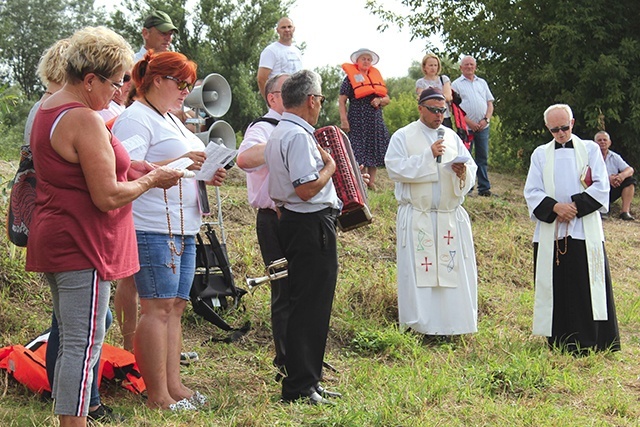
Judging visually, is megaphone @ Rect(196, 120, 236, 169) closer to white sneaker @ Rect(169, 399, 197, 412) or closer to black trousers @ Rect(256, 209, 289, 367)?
black trousers @ Rect(256, 209, 289, 367)

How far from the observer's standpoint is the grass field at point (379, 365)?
17.0 ft

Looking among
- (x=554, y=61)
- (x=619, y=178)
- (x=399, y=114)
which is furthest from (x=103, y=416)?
(x=399, y=114)

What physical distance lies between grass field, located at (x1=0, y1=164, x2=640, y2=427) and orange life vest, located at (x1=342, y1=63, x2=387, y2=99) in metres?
1.82

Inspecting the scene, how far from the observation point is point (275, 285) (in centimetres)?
604

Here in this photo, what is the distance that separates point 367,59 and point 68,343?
7.56 meters

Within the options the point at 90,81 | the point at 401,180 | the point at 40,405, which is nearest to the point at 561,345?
the point at 401,180

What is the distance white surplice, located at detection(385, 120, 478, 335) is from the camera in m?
7.62

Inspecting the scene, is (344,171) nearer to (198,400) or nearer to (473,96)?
(198,400)

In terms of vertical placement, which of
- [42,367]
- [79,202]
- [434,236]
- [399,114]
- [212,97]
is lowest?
[42,367]

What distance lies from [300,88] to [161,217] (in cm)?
116

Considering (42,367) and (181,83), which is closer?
(181,83)

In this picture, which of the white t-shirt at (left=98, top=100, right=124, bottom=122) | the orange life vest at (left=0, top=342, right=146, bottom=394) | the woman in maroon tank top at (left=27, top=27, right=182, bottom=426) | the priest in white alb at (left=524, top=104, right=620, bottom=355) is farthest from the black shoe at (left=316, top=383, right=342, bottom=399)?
the priest in white alb at (left=524, top=104, right=620, bottom=355)

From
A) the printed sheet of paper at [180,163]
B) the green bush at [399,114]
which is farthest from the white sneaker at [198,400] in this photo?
the green bush at [399,114]

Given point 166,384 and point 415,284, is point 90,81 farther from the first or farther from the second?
point 415,284
